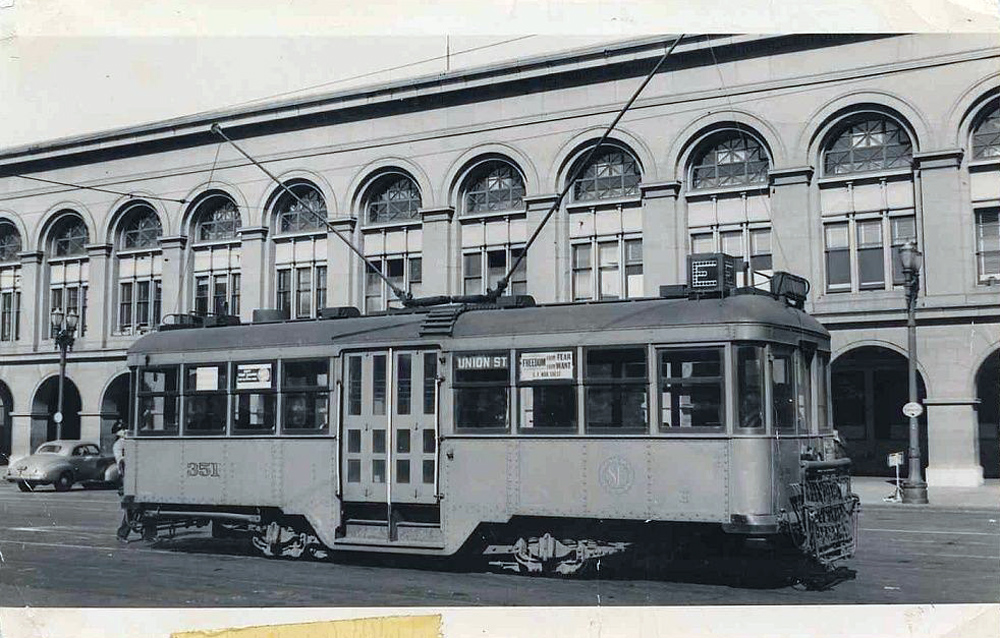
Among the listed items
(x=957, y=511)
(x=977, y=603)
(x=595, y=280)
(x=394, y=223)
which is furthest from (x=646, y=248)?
(x=977, y=603)

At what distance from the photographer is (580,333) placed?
1187 centimetres

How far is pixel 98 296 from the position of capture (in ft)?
116

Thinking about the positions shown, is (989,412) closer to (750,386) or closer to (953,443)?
(953,443)

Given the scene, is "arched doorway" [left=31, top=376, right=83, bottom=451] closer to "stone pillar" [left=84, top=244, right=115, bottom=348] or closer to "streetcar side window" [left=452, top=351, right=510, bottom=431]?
"stone pillar" [left=84, top=244, right=115, bottom=348]

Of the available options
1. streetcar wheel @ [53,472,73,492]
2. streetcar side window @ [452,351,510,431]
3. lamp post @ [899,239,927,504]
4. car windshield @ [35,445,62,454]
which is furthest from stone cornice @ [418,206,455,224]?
streetcar side window @ [452,351,510,431]

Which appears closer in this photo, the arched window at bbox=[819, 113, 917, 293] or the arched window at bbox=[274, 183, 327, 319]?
the arched window at bbox=[819, 113, 917, 293]

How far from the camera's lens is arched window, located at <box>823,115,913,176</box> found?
26109 mm

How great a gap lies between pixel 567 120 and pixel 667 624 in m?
21.6

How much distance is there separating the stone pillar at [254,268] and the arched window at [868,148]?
17559 mm

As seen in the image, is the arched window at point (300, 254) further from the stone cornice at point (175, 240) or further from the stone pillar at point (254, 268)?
the stone cornice at point (175, 240)

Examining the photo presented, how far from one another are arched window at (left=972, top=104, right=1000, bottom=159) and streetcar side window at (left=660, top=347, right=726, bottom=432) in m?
17.5

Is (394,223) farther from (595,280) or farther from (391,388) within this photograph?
(391,388)

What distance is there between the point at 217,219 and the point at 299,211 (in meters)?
2.98

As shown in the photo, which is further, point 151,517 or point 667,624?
point 151,517
